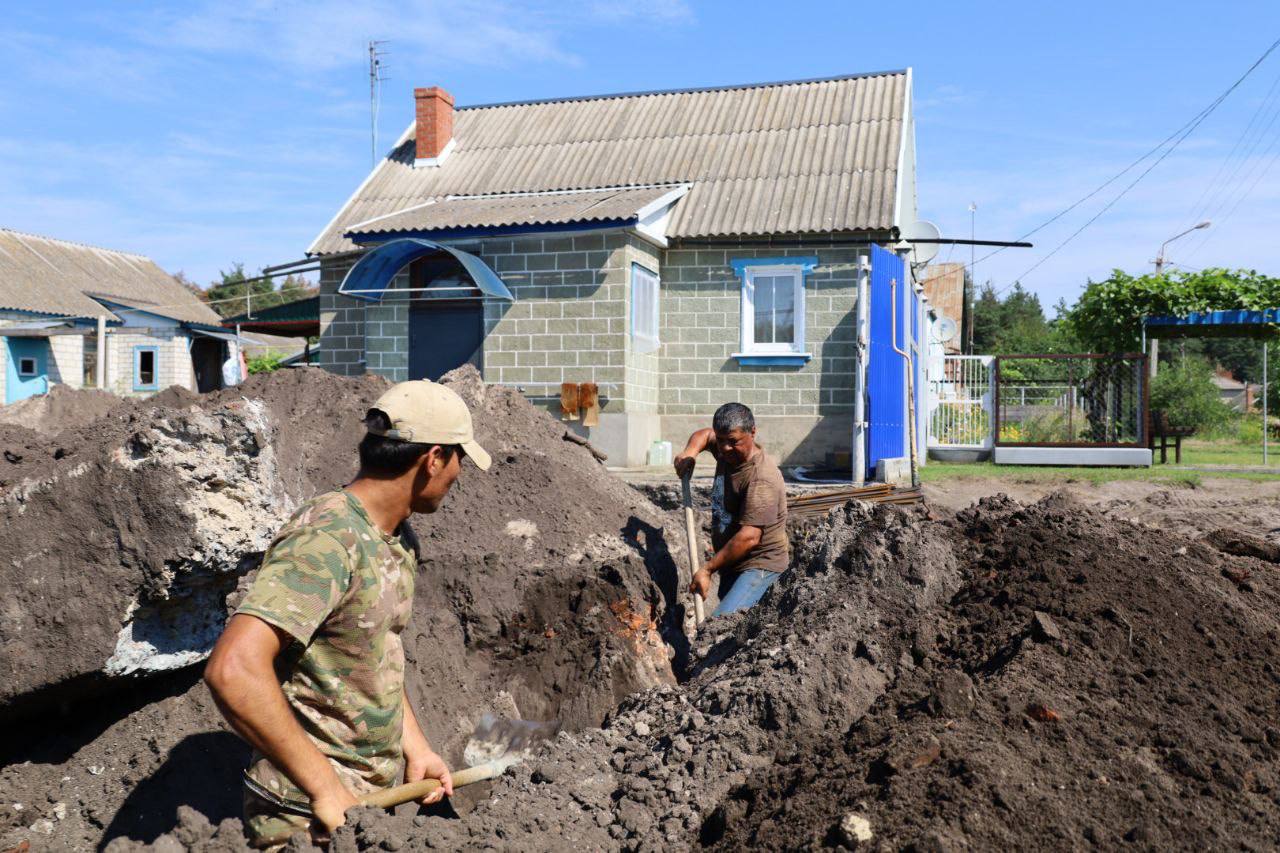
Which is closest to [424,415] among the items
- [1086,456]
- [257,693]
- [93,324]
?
[257,693]

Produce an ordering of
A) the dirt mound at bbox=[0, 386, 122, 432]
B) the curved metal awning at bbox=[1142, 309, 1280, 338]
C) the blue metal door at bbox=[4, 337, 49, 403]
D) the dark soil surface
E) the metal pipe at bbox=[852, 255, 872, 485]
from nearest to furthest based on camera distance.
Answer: the dark soil surface
the dirt mound at bbox=[0, 386, 122, 432]
the metal pipe at bbox=[852, 255, 872, 485]
the curved metal awning at bbox=[1142, 309, 1280, 338]
the blue metal door at bbox=[4, 337, 49, 403]

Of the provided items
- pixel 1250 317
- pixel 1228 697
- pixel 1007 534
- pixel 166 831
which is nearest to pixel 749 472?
pixel 1007 534

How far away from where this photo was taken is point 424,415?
2.52 metres

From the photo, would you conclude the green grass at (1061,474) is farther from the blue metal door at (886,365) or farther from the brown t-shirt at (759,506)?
the brown t-shirt at (759,506)

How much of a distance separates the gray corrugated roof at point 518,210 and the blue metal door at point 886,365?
10.1 feet

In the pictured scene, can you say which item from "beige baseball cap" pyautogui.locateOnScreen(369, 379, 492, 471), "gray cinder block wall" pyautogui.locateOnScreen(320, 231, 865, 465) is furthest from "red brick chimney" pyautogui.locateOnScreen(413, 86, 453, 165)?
"beige baseball cap" pyautogui.locateOnScreen(369, 379, 492, 471)

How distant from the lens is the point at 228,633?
213 centimetres

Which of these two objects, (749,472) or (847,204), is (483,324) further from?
(749,472)

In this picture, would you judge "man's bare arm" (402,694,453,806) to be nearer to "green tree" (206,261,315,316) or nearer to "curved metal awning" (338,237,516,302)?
"curved metal awning" (338,237,516,302)

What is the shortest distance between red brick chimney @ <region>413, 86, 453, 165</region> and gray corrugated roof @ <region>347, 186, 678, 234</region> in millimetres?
1371

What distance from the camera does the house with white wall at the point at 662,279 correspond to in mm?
13078

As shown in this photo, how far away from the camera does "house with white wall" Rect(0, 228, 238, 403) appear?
2200 cm

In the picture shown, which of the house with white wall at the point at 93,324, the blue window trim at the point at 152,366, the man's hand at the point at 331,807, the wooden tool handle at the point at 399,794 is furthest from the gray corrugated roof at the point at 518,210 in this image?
the blue window trim at the point at 152,366

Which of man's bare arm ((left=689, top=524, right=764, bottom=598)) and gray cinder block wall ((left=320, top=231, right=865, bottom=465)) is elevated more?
gray cinder block wall ((left=320, top=231, right=865, bottom=465))
